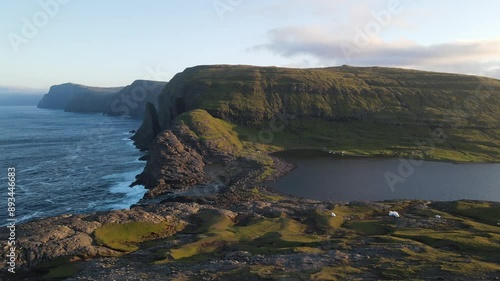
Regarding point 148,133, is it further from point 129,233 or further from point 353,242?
point 353,242

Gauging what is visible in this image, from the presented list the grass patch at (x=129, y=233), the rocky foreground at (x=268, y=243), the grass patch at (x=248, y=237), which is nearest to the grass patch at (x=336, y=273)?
the rocky foreground at (x=268, y=243)

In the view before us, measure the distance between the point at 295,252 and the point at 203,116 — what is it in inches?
4806

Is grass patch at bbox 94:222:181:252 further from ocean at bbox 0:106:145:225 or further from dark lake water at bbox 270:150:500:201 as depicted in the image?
dark lake water at bbox 270:150:500:201

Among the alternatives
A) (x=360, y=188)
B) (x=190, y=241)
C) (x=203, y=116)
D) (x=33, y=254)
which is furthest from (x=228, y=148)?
(x=33, y=254)

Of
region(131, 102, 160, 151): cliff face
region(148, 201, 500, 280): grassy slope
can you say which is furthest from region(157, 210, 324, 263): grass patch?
region(131, 102, 160, 151): cliff face

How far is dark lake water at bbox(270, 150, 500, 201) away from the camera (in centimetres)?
10194

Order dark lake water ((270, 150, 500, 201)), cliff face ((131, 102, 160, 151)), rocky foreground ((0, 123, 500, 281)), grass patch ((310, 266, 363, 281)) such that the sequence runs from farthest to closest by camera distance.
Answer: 1. cliff face ((131, 102, 160, 151))
2. dark lake water ((270, 150, 500, 201))
3. rocky foreground ((0, 123, 500, 281))
4. grass patch ((310, 266, 363, 281))

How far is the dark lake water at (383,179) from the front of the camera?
10194 cm

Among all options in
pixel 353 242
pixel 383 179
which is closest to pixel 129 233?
pixel 353 242

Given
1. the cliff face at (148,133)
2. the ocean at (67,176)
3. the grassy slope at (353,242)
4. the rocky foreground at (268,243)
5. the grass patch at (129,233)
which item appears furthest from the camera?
the cliff face at (148,133)

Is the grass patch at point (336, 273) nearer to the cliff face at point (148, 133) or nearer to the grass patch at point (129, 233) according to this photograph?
the grass patch at point (129, 233)

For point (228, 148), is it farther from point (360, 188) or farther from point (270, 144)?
point (360, 188)

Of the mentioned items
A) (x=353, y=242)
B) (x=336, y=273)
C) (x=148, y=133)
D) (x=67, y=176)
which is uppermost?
(x=148, y=133)

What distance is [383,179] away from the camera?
118m
